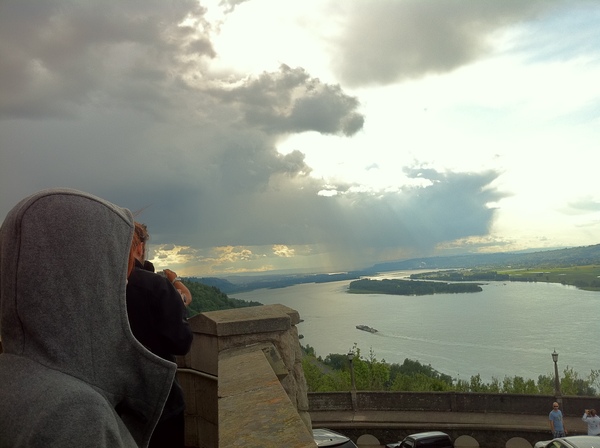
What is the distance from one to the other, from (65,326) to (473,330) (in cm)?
7828

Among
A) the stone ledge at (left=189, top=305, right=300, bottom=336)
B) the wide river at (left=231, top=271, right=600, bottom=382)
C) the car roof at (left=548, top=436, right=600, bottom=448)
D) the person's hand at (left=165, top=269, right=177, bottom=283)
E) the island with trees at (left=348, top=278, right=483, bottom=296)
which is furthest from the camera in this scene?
the island with trees at (left=348, top=278, right=483, bottom=296)

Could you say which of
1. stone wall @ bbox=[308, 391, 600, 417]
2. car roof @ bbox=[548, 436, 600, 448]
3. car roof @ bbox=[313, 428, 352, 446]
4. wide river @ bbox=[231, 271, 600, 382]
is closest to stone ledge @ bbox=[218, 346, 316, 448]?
car roof @ bbox=[313, 428, 352, 446]

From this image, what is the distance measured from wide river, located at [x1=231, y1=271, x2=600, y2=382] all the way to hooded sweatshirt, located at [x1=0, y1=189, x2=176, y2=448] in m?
51.5

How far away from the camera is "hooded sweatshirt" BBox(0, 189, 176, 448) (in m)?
0.88


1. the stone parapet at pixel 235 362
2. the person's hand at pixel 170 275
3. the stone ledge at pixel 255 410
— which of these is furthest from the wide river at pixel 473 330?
the person's hand at pixel 170 275

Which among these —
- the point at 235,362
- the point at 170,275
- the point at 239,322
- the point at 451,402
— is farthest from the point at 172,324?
the point at 451,402

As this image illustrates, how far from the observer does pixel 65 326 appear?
990mm

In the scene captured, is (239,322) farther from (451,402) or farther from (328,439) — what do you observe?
(451,402)

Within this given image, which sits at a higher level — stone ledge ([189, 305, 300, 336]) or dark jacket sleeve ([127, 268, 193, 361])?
dark jacket sleeve ([127, 268, 193, 361])

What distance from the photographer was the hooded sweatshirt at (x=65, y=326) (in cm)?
88

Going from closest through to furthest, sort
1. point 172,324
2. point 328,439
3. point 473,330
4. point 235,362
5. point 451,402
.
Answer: point 172,324, point 235,362, point 328,439, point 451,402, point 473,330

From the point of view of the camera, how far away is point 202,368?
4367 mm

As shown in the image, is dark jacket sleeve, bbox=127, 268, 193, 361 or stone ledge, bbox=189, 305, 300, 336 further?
stone ledge, bbox=189, 305, 300, 336

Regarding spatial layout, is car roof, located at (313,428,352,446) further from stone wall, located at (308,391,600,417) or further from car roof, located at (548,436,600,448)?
stone wall, located at (308,391,600,417)
